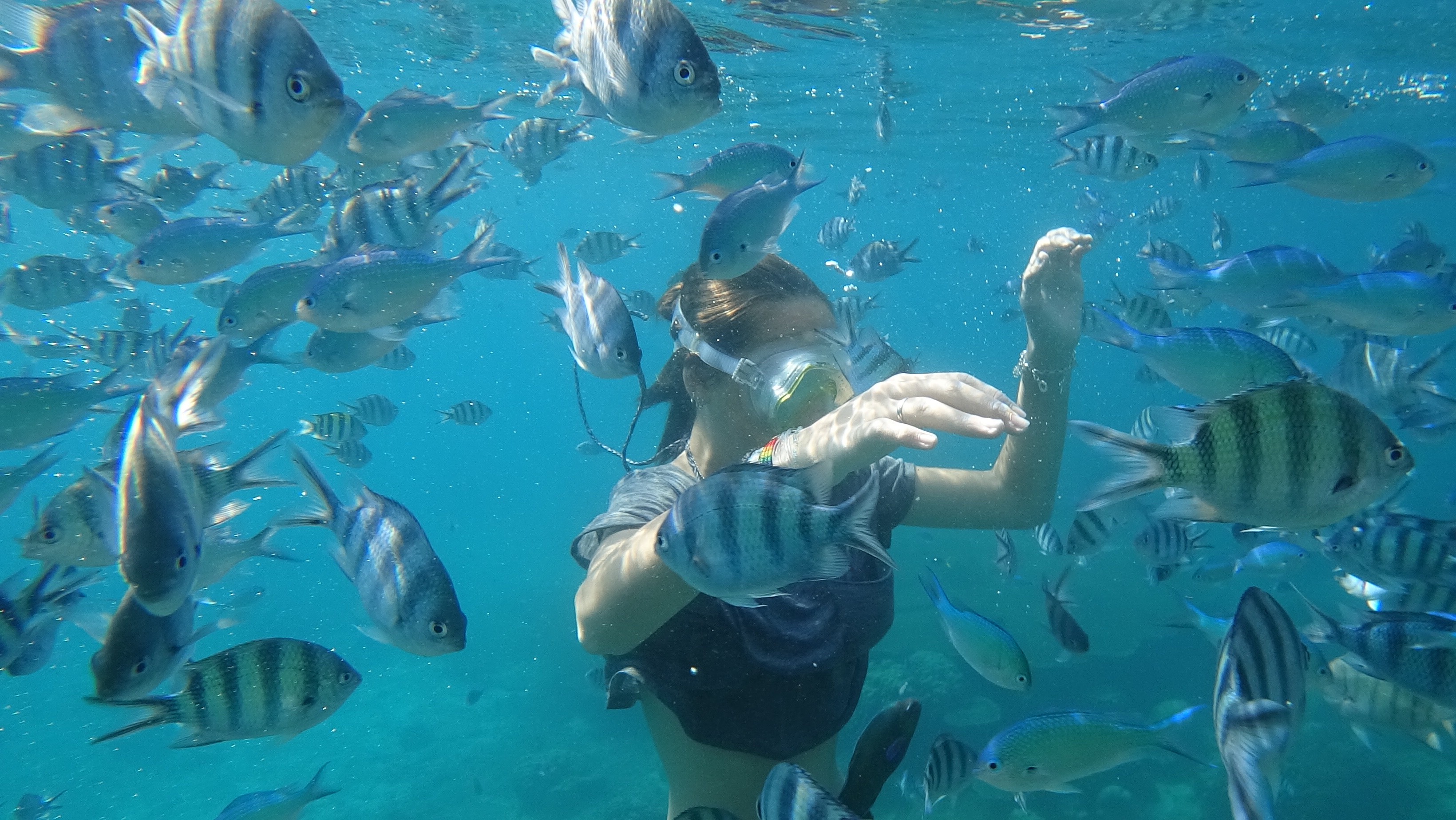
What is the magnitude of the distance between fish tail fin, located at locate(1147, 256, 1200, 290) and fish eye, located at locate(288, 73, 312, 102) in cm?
395

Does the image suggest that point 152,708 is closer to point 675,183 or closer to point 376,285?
point 376,285

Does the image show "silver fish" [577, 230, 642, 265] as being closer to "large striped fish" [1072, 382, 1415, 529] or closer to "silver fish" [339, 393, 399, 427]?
"silver fish" [339, 393, 399, 427]

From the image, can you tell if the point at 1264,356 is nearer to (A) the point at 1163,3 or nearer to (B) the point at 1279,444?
(B) the point at 1279,444

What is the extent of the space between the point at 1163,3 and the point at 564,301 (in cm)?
1680

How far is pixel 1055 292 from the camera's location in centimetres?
344

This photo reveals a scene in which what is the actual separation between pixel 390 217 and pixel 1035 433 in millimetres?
4150

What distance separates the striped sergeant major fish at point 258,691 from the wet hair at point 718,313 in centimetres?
197

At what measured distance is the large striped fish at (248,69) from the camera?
2.00m

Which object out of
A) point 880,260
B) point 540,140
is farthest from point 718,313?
point 880,260

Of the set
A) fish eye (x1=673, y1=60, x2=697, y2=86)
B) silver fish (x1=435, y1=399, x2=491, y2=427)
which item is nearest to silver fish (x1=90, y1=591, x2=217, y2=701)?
fish eye (x1=673, y1=60, x2=697, y2=86)

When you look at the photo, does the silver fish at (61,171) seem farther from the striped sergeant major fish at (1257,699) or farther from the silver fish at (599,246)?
the striped sergeant major fish at (1257,699)

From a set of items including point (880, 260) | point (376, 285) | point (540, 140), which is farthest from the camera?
point (880, 260)

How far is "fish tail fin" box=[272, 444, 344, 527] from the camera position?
220 cm

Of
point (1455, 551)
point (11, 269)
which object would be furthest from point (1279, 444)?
point (11, 269)
